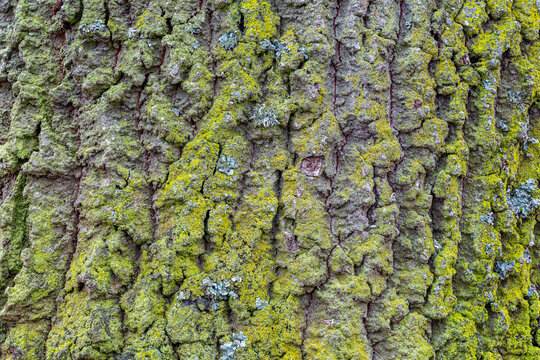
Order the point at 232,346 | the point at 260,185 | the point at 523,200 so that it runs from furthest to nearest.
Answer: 1. the point at 523,200
2. the point at 260,185
3. the point at 232,346

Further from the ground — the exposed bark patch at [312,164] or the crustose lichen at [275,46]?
the crustose lichen at [275,46]

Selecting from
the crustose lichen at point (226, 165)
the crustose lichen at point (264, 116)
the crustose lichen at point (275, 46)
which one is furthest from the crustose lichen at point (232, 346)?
the crustose lichen at point (275, 46)

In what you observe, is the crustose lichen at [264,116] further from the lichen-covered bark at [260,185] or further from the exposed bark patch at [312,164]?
the exposed bark patch at [312,164]

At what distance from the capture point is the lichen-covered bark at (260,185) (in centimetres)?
148

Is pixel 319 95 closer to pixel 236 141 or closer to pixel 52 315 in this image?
pixel 236 141

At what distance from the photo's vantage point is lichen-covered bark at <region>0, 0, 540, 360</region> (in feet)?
4.85

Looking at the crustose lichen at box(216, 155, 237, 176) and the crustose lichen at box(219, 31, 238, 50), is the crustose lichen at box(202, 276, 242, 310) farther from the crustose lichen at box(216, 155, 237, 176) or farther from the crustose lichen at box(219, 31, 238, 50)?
the crustose lichen at box(219, 31, 238, 50)

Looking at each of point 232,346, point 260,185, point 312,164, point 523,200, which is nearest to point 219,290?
point 232,346

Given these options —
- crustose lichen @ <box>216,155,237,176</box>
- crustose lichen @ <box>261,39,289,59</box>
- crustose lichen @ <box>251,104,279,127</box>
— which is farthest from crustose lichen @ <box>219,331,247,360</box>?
crustose lichen @ <box>261,39,289,59</box>

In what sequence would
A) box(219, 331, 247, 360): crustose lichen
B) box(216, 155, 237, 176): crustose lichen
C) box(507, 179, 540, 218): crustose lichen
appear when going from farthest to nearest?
box(507, 179, 540, 218): crustose lichen, box(216, 155, 237, 176): crustose lichen, box(219, 331, 247, 360): crustose lichen

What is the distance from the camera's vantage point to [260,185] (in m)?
1.55

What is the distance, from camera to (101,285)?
146 centimetres

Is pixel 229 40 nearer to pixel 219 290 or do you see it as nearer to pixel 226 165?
pixel 226 165

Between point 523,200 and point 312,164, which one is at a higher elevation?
point 312,164
